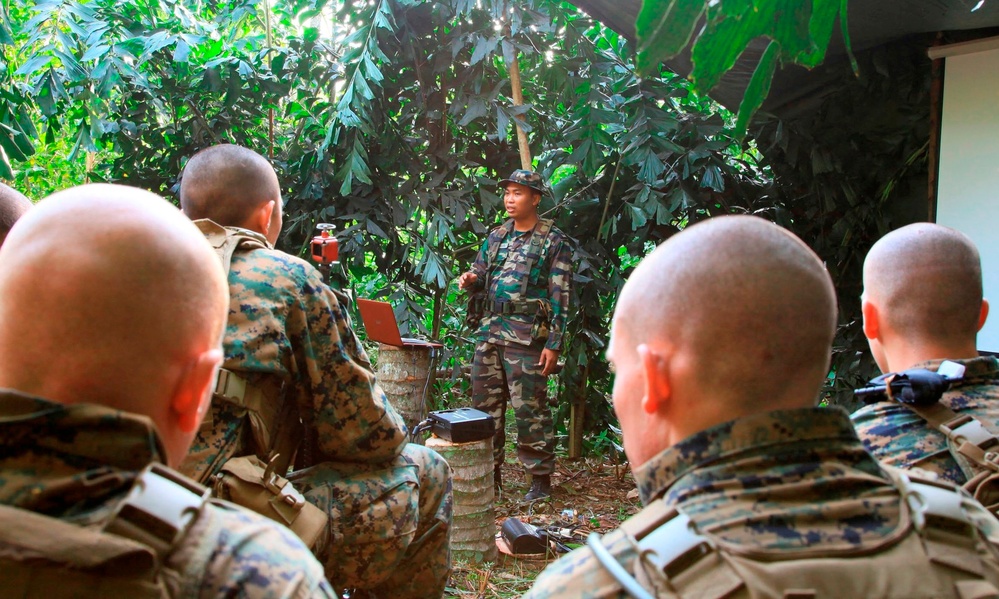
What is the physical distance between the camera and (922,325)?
80.9 inches

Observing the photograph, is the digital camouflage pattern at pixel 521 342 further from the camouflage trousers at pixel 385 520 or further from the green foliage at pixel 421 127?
the camouflage trousers at pixel 385 520

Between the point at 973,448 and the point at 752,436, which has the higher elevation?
→ the point at 752,436

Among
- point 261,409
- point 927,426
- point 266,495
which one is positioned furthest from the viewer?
point 261,409

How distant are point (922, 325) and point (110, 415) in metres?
1.95

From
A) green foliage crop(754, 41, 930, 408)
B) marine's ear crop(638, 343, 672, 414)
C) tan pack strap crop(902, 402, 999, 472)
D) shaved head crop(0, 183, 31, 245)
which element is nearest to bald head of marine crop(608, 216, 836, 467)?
marine's ear crop(638, 343, 672, 414)

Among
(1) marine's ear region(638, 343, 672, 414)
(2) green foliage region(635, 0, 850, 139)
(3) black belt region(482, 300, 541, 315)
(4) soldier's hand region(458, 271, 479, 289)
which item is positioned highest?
(2) green foliage region(635, 0, 850, 139)

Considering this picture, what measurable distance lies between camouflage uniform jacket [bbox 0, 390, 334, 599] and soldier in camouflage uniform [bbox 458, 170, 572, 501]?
4.65 m

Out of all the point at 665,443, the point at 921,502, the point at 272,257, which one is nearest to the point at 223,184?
the point at 272,257

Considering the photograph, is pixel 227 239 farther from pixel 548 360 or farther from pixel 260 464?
pixel 548 360

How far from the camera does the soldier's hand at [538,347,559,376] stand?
5613 mm

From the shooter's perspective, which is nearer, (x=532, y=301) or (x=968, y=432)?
(x=968, y=432)

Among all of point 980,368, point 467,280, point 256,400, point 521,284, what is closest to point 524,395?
point 521,284

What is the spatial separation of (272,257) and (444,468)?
3.37ft

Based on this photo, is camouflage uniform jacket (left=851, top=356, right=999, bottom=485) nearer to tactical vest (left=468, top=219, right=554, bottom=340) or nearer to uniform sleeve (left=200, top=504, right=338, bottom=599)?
uniform sleeve (left=200, top=504, right=338, bottom=599)
